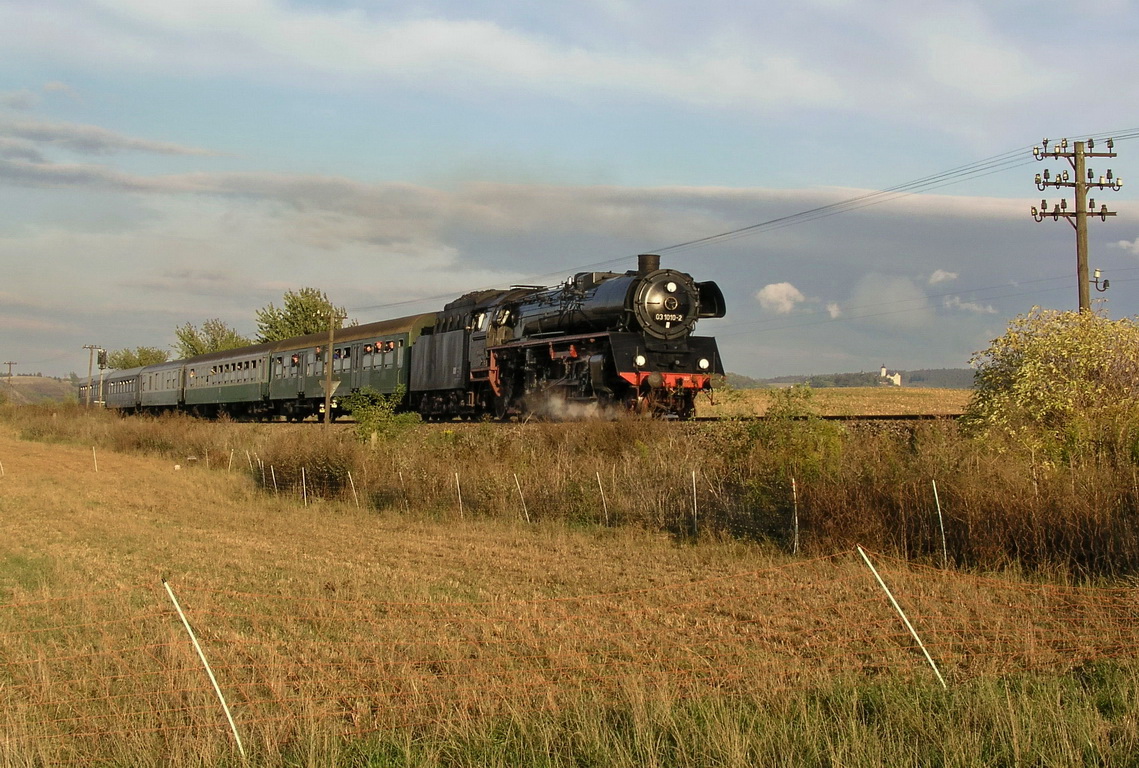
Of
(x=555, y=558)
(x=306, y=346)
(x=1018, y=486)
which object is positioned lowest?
(x=555, y=558)

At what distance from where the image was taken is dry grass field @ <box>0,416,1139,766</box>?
6.18 m

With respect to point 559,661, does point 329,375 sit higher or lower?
higher

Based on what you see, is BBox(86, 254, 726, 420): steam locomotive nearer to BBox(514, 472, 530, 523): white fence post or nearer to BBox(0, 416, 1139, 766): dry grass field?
BBox(514, 472, 530, 523): white fence post

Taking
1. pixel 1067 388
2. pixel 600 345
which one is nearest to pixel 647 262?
pixel 600 345

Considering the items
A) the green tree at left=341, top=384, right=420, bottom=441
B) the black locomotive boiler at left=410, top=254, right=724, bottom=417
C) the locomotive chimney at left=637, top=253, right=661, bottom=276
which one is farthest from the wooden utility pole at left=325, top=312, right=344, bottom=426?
the locomotive chimney at left=637, top=253, right=661, bottom=276

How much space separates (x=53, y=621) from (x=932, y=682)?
29.5 ft

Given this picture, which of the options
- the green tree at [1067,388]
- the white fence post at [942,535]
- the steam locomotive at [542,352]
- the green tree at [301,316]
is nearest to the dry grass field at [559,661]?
the white fence post at [942,535]

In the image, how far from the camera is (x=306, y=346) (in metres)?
41.7

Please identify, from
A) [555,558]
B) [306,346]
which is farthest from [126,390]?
[555,558]

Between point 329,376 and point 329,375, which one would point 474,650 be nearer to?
point 329,376

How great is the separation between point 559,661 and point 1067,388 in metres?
9.12

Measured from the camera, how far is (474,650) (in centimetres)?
879

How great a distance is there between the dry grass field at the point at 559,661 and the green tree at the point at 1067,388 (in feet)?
9.77

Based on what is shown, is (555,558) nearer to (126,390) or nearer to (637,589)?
(637,589)
